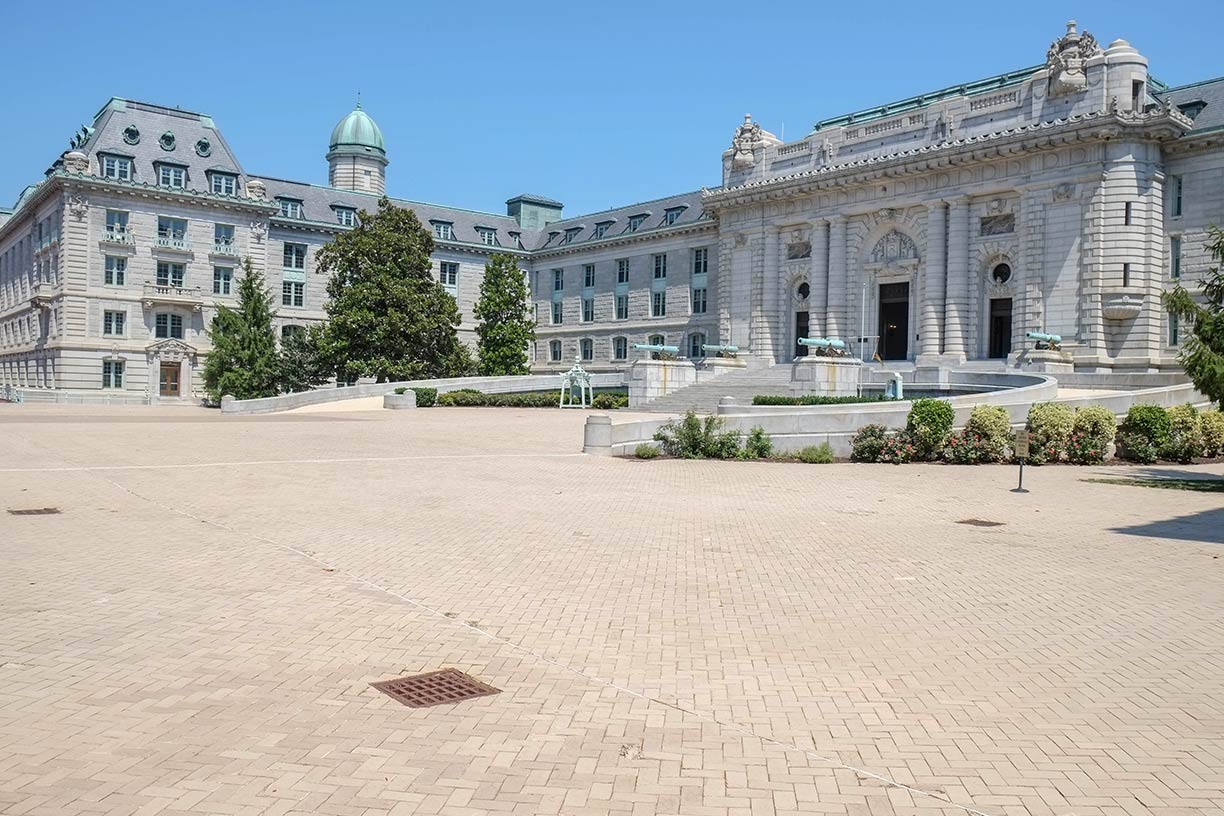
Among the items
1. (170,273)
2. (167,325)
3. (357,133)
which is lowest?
(167,325)

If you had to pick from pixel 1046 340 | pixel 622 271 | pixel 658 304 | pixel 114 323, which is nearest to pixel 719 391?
pixel 1046 340

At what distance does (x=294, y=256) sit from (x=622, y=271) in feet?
81.1

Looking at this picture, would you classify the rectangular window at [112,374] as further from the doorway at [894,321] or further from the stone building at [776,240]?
the doorway at [894,321]

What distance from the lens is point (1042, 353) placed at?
42.2 meters

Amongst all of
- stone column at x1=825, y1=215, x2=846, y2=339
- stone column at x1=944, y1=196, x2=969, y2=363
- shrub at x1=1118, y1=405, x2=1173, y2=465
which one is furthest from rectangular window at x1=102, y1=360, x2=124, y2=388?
shrub at x1=1118, y1=405, x2=1173, y2=465

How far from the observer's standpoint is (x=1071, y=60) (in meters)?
45.2

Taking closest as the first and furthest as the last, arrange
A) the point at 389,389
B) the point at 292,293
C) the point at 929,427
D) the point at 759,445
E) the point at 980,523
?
the point at 980,523, the point at 929,427, the point at 759,445, the point at 389,389, the point at 292,293

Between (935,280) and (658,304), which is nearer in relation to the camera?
(935,280)

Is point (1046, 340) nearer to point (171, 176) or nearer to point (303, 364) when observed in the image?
point (303, 364)

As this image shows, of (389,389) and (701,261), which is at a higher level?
(701,261)

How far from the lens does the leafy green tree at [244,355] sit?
5184 cm

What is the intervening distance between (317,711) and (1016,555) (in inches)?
344

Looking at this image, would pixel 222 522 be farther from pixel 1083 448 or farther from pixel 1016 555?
pixel 1083 448

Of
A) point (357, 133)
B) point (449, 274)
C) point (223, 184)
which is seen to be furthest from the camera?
point (357, 133)
